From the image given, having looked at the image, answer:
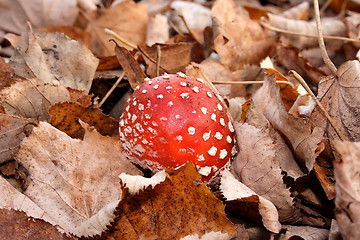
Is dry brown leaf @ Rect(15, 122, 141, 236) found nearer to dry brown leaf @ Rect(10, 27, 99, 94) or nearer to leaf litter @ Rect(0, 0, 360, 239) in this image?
leaf litter @ Rect(0, 0, 360, 239)

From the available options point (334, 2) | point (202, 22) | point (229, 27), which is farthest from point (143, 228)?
point (334, 2)

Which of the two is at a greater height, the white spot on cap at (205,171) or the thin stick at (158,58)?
the thin stick at (158,58)

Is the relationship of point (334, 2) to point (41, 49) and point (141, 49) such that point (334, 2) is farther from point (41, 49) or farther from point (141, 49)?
point (41, 49)

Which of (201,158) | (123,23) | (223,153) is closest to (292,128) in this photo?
(223,153)

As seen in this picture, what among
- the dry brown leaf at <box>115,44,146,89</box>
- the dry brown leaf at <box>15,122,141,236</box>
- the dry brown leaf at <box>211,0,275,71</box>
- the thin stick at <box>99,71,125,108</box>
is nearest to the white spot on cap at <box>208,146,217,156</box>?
the dry brown leaf at <box>15,122,141,236</box>

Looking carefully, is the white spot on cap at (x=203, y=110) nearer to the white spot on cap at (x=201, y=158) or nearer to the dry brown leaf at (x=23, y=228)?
the white spot on cap at (x=201, y=158)

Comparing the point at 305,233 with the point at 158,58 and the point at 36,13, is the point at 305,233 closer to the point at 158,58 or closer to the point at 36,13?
the point at 158,58

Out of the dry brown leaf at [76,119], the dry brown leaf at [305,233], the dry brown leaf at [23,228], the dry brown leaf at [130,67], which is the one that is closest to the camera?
the dry brown leaf at [23,228]

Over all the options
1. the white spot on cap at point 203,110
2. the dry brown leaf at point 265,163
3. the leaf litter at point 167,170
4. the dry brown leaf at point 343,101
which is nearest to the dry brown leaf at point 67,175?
the leaf litter at point 167,170
